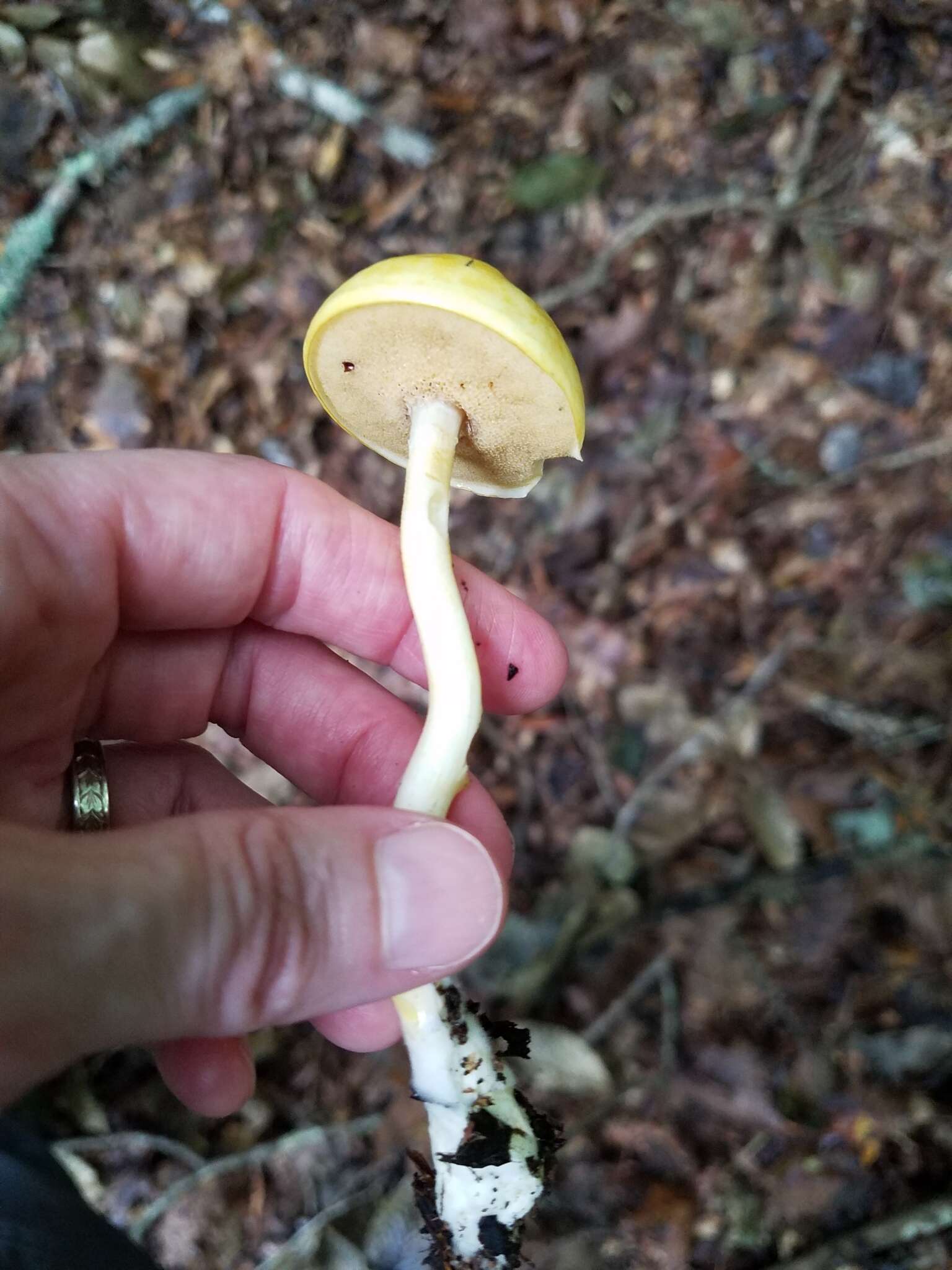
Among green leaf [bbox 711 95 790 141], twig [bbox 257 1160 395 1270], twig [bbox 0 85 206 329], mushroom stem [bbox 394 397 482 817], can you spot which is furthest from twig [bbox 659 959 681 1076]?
twig [bbox 0 85 206 329]

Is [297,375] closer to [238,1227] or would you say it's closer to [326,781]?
[326,781]

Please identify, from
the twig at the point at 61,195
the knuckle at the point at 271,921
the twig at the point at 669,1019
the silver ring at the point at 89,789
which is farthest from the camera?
the twig at the point at 61,195

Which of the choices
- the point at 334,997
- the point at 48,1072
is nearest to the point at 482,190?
the point at 334,997

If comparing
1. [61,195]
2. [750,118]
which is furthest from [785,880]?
[61,195]

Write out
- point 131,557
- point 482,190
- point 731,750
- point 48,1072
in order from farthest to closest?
point 482,190, point 731,750, point 131,557, point 48,1072

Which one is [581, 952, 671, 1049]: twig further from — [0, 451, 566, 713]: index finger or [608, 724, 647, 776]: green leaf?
[0, 451, 566, 713]: index finger

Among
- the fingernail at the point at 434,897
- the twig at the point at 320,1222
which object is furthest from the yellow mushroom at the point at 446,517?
the twig at the point at 320,1222

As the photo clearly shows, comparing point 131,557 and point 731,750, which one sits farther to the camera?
point 731,750

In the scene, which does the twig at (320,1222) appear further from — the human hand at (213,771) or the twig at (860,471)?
the twig at (860,471)
